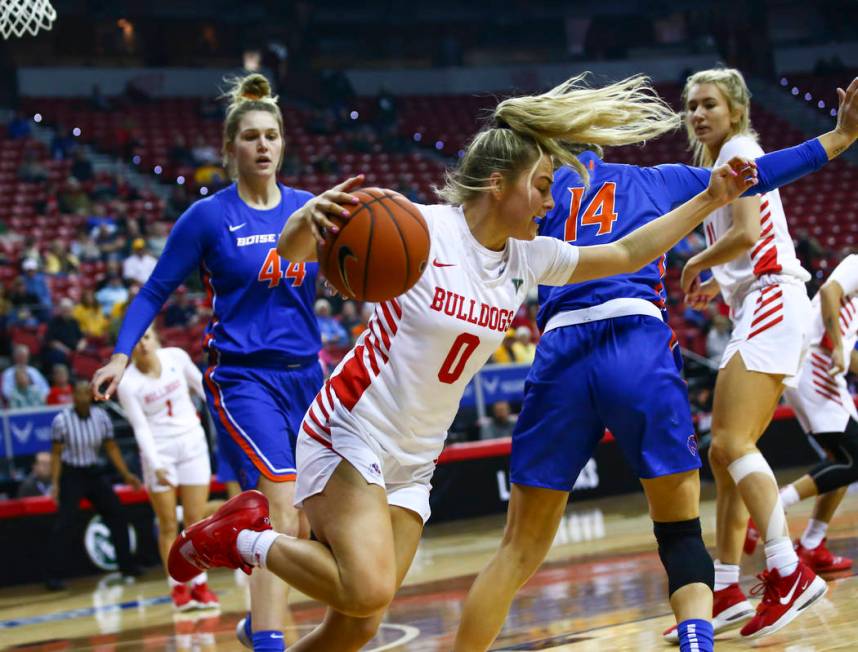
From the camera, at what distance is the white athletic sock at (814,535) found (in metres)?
6.80

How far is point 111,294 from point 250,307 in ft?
34.6

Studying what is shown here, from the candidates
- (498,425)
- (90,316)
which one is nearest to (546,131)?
(498,425)

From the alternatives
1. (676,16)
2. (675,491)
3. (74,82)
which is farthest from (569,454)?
(676,16)

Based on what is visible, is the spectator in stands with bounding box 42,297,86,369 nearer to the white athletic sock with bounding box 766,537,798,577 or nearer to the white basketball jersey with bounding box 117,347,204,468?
the white basketball jersey with bounding box 117,347,204,468

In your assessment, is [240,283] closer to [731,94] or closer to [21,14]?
[731,94]

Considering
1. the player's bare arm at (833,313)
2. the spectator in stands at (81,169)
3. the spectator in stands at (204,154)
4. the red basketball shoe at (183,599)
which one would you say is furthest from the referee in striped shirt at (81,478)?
the spectator in stands at (204,154)

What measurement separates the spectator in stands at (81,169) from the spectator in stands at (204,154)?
215cm

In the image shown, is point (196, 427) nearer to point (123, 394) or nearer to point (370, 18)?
point (123, 394)

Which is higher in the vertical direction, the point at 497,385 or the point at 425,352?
the point at 425,352

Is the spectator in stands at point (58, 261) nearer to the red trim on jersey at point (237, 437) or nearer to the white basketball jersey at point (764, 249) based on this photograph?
the red trim on jersey at point (237, 437)

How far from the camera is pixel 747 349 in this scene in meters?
5.40

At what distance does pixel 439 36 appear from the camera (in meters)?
30.3

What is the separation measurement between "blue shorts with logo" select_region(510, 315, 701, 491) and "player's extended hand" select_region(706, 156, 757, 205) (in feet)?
2.14

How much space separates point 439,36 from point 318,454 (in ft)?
90.8
